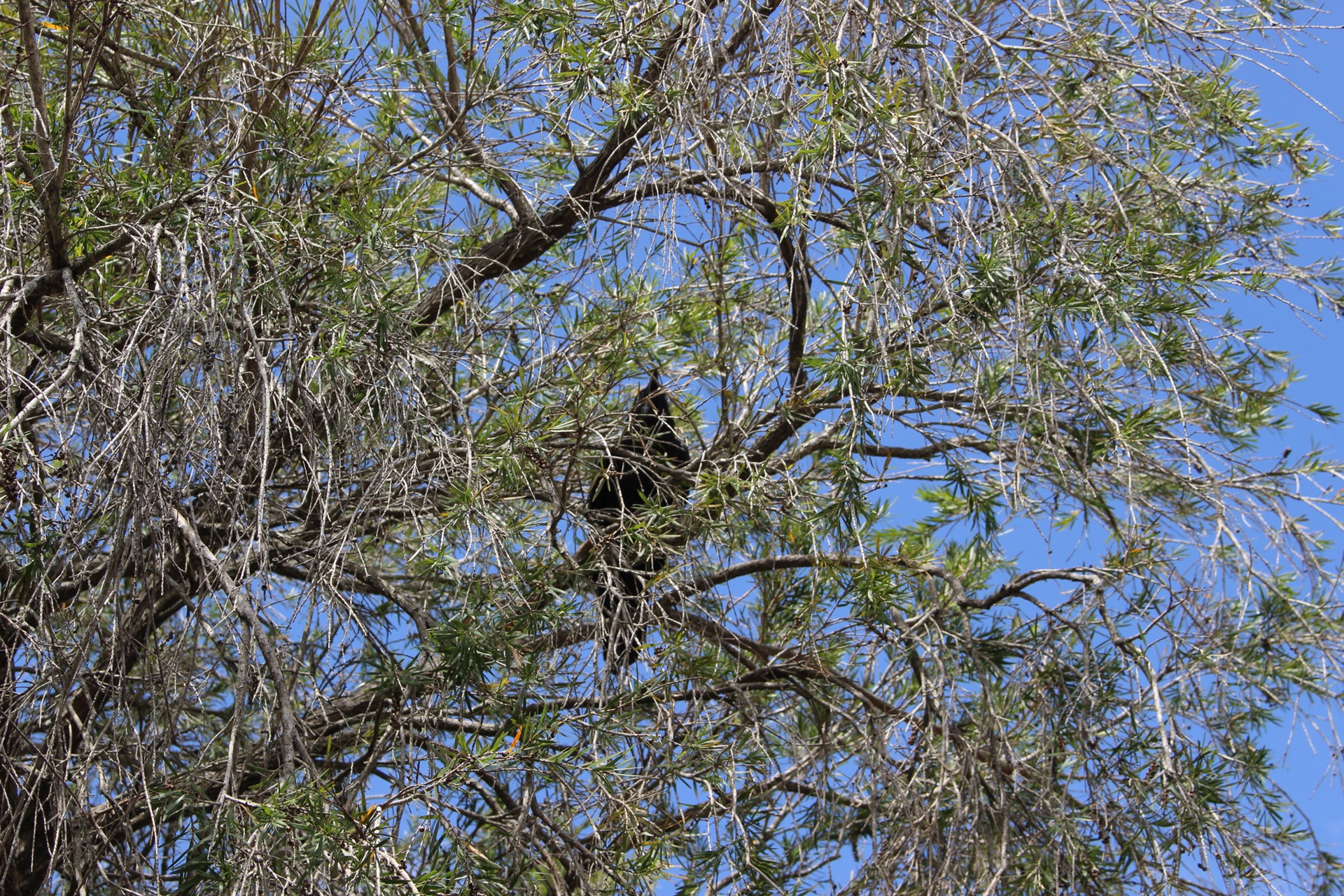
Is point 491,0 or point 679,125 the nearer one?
point 679,125

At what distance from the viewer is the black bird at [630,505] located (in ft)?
9.29

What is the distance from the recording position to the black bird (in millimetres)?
2832

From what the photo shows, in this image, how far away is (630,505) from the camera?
3.29 m

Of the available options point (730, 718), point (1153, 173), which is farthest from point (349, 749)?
point (1153, 173)

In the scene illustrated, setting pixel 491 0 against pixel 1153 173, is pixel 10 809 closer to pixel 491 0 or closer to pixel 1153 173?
pixel 491 0

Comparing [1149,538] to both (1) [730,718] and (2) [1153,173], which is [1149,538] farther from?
(1) [730,718]

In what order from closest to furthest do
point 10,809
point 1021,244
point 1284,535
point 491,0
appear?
1. point 10,809
2. point 1021,244
3. point 1284,535
4. point 491,0

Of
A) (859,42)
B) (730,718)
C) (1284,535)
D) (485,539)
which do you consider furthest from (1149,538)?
(485,539)

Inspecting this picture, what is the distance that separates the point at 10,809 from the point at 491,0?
218cm

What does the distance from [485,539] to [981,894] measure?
1.24 metres

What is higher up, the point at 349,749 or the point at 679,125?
the point at 679,125

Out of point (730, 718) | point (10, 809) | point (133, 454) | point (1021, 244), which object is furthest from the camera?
point (730, 718)

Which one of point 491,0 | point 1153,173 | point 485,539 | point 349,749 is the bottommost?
point 349,749

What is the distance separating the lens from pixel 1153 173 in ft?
9.50
